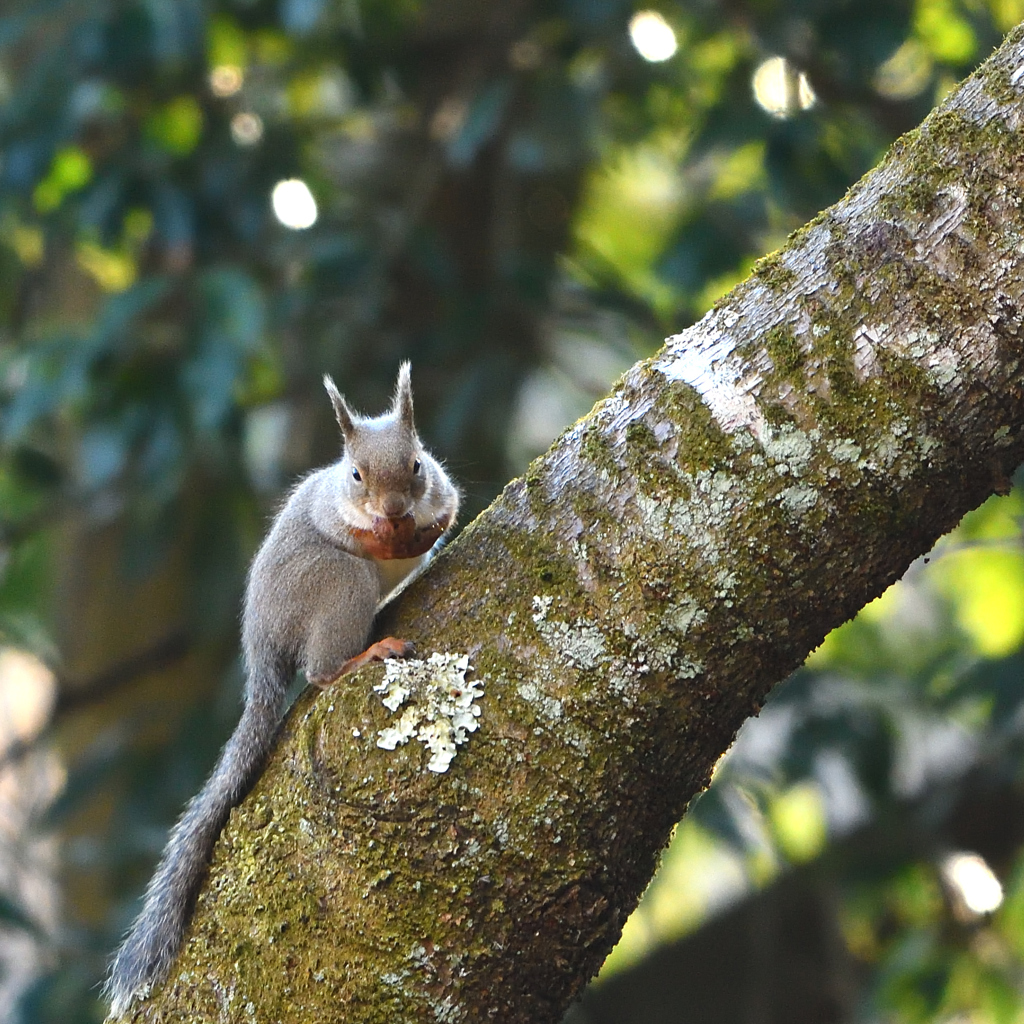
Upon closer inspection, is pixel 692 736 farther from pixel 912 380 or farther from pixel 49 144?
pixel 49 144

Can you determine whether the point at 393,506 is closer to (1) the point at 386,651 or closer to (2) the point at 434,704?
(1) the point at 386,651

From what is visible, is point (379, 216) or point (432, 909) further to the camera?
point (379, 216)

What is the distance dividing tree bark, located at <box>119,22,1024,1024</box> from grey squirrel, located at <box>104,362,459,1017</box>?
22cm

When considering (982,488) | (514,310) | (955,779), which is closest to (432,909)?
(982,488)

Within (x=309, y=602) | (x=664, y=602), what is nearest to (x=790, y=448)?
(x=664, y=602)

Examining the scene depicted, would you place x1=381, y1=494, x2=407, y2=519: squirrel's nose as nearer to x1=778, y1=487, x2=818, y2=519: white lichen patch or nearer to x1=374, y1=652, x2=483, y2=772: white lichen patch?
x1=374, y1=652, x2=483, y2=772: white lichen patch

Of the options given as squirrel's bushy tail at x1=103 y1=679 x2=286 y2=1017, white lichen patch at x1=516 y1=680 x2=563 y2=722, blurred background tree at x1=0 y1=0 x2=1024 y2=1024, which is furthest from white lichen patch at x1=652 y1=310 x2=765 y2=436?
blurred background tree at x1=0 y1=0 x2=1024 y2=1024

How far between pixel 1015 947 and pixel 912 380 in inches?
151

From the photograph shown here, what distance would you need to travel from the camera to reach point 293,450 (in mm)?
5348

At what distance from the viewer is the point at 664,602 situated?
1727 mm

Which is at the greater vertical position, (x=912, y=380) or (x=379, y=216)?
(x=379, y=216)

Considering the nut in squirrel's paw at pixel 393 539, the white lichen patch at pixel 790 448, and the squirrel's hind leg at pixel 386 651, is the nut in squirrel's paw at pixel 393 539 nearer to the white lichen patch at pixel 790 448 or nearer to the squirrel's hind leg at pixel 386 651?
the squirrel's hind leg at pixel 386 651

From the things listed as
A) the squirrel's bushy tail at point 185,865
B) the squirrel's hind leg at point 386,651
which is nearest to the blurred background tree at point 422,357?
the squirrel's bushy tail at point 185,865

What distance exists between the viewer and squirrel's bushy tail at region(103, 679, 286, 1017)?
1.95 m
